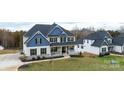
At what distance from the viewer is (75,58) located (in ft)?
8.09

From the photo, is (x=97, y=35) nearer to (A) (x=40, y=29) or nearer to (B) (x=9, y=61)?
(A) (x=40, y=29)

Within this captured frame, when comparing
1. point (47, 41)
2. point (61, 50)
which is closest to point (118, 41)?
point (61, 50)

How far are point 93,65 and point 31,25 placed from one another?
0.70 m

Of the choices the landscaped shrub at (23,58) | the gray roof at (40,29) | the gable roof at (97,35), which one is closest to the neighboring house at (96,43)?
the gable roof at (97,35)

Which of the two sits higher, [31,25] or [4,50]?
[31,25]

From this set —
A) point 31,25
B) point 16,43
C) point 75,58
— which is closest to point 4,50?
point 16,43

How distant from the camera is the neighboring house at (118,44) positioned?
2475 mm

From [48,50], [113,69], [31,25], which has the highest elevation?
[31,25]

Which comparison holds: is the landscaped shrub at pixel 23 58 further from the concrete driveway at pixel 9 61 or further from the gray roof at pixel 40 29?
the gray roof at pixel 40 29

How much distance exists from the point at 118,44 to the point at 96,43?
0.21 m

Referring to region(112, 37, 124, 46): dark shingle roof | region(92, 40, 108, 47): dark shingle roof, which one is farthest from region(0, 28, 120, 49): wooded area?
region(112, 37, 124, 46): dark shingle roof

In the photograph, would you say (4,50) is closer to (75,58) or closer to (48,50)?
(48,50)

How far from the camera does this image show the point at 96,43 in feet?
8.17
